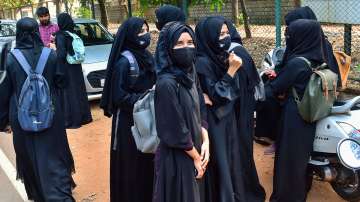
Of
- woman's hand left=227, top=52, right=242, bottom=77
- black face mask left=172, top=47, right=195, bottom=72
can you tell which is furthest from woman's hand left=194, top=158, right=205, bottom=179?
woman's hand left=227, top=52, right=242, bottom=77

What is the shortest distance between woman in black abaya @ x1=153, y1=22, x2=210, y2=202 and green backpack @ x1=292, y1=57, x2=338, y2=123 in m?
1.24

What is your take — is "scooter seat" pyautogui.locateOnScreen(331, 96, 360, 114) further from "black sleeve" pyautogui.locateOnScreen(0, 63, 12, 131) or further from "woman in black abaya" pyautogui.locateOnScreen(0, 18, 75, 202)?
"black sleeve" pyautogui.locateOnScreen(0, 63, 12, 131)

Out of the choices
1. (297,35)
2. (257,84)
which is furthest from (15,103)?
(297,35)

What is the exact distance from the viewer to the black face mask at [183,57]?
2.86 metres

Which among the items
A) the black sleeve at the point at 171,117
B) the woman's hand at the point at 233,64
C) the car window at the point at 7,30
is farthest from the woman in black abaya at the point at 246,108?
the car window at the point at 7,30

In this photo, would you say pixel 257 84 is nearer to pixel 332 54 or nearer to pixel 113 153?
pixel 332 54

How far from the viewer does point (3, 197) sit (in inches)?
195

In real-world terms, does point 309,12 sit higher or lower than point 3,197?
higher

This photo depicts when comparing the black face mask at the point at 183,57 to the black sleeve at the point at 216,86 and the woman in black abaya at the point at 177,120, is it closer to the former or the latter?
the woman in black abaya at the point at 177,120

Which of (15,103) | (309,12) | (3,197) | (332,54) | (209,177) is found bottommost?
(3,197)

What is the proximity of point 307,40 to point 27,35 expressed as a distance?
2.33 meters

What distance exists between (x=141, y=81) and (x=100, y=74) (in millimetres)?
4889

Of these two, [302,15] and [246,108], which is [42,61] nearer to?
[246,108]

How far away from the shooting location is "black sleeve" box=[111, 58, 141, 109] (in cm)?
366
